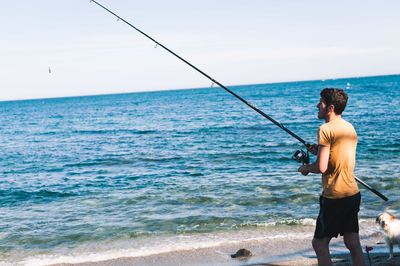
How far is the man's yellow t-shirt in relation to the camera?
3.10m

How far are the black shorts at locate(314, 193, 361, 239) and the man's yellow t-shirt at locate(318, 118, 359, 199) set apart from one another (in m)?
0.05

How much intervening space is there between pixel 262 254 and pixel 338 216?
2731 mm

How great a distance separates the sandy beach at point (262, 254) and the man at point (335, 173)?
6.28 feet

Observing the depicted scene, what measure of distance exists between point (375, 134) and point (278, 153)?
652 centimetres

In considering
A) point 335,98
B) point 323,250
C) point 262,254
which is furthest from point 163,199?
point 335,98

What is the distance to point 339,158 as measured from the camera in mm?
3156

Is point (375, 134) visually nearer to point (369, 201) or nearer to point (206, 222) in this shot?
point (369, 201)

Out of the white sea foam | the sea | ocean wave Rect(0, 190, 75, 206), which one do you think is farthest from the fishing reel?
ocean wave Rect(0, 190, 75, 206)

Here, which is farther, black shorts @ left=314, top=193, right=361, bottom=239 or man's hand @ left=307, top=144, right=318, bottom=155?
man's hand @ left=307, top=144, right=318, bottom=155

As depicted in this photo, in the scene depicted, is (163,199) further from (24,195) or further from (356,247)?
(356,247)

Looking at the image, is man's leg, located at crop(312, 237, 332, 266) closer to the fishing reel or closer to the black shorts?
the black shorts

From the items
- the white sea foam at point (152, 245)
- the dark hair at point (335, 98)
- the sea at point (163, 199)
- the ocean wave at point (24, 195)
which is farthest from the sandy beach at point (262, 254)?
the ocean wave at point (24, 195)

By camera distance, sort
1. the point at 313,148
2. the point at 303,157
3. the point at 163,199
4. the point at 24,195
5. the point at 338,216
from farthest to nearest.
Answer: the point at 24,195
the point at 163,199
the point at 303,157
the point at 313,148
the point at 338,216

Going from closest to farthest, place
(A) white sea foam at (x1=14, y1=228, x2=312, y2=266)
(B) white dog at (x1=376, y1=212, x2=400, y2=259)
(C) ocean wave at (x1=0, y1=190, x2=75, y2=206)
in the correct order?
(B) white dog at (x1=376, y1=212, x2=400, y2=259) → (A) white sea foam at (x1=14, y1=228, x2=312, y2=266) → (C) ocean wave at (x1=0, y1=190, x2=75, y2=206)
